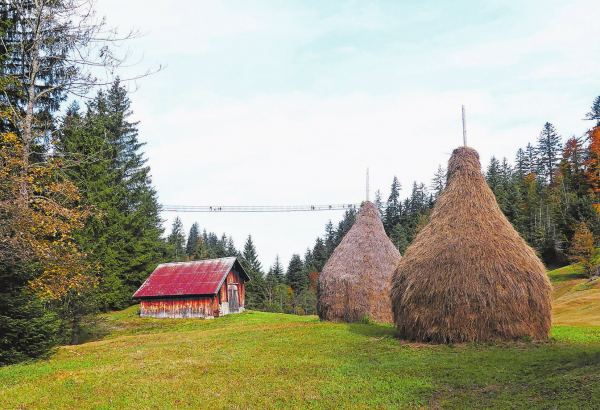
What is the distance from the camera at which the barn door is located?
3488 centimetres

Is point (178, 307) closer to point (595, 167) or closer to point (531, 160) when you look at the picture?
point (595, 167)

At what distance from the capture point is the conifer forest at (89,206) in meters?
12.6

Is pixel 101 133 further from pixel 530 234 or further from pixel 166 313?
pixel 530 234

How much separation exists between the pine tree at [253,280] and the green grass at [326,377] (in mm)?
45267

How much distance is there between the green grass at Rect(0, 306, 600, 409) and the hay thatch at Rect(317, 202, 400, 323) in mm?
5834

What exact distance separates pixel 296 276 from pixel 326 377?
2749 inches

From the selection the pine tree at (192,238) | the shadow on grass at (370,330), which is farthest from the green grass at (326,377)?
the pine tree at (192,238)

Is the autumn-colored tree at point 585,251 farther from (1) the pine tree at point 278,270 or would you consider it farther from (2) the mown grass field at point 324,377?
(1) the pine tree at point 278,270

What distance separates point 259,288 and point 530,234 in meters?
42.0

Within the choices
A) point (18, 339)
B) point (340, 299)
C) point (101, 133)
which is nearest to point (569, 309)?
point (340, 299)

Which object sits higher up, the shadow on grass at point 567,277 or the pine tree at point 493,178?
the pine tree at point 493,178

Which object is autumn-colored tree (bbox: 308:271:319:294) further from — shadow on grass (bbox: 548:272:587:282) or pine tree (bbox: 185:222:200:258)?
shadow on grass (bbox: 548:272:587:282)

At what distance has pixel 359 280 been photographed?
20.4 metres

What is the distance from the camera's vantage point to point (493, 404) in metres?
6.82
